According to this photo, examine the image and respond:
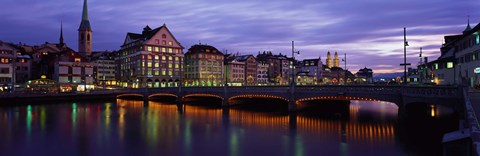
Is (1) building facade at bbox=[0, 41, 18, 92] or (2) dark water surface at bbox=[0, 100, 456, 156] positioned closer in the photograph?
(2) dark water surface at bbox=[0, 100, 456, 156]

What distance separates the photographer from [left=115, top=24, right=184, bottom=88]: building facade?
124 meters

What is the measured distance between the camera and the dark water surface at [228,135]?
31.1m

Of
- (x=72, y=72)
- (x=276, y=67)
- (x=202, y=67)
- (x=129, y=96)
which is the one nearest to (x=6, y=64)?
(x=72, y=72)

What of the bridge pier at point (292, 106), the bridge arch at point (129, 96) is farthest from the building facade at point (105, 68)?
the bridge pier at point (292, 106)

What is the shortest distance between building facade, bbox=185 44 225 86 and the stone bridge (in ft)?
173

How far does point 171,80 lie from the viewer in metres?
132

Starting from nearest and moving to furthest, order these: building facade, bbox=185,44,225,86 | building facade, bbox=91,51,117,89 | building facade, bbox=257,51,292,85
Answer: building facade, bbox=185,44,225,86
building facade, bbox=91,51,117,89
building facade, bbox=257,51,292,85

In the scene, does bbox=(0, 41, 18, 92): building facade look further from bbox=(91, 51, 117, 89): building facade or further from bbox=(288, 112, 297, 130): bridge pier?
bbox=(288, 112, 297, 130): bridge pier

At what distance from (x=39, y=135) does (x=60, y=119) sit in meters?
15.4

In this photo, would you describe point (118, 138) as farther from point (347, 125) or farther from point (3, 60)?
point (3, 60)

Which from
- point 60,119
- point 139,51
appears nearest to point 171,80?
point 139,51

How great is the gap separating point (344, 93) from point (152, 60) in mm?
89322

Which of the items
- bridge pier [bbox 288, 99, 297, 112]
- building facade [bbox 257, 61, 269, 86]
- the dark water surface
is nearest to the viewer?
the dark water surface

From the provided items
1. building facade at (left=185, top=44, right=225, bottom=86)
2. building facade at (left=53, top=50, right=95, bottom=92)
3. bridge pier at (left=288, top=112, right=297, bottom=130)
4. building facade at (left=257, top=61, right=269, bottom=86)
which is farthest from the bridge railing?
building facade at (left=257, top=61, right=269, bottom=86)
